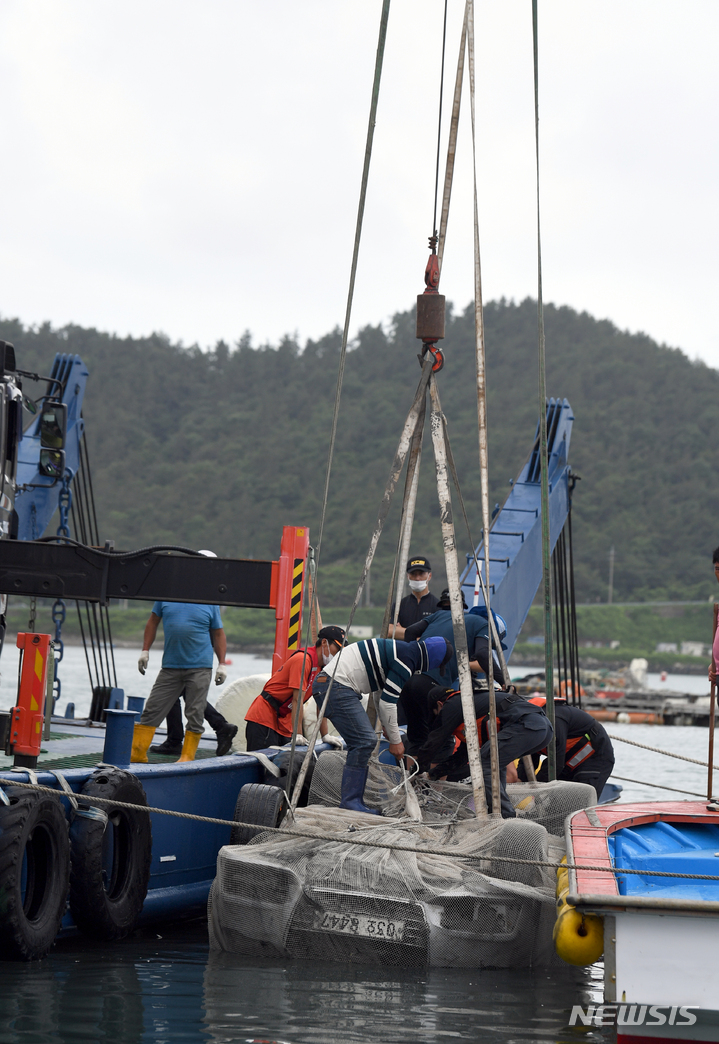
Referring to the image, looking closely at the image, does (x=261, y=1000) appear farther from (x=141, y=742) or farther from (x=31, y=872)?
(x=141, y=742)

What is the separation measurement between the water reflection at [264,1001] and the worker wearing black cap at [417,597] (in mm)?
4306

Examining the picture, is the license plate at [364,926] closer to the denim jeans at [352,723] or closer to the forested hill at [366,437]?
the denim jeans at [352,723]

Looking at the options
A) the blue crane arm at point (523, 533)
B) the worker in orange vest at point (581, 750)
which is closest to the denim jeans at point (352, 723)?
the worker in orange vest at point (581, 750)

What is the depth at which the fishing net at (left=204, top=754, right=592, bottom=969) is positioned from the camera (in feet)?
21.4

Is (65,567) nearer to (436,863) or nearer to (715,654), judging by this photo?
(436,863)

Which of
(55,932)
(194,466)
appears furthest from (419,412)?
(194,466)

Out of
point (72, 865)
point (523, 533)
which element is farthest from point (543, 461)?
point (523, 533)

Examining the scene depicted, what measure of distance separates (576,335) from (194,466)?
48.6m

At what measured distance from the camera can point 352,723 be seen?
25.9 feet

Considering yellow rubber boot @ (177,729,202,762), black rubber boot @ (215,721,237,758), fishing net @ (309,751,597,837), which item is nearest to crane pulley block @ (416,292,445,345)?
fishing net @ (309,751,597,837)

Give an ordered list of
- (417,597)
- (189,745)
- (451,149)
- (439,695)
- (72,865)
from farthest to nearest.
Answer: (417,597) → (189,745) → (439,695) → (451,149) → (72,865)

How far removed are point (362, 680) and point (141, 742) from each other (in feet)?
7.46

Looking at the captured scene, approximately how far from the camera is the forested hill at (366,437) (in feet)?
357

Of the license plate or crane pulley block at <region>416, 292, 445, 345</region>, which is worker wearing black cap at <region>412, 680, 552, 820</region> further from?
crane pulley block at <region>416, 292, 445, 345</region>
